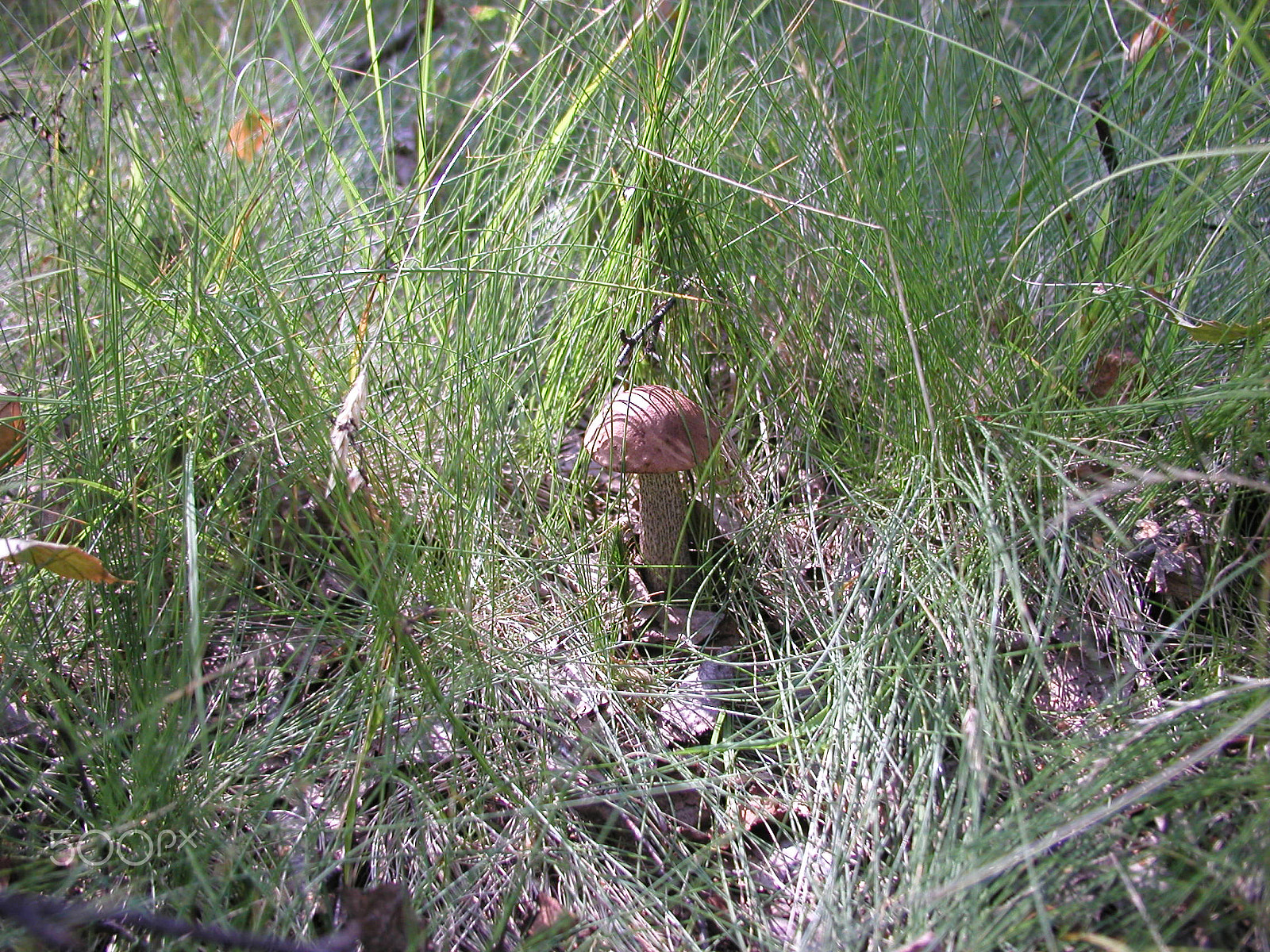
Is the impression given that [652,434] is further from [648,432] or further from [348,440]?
[348,440]

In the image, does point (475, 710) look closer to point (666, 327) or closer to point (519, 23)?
point (666, 327)

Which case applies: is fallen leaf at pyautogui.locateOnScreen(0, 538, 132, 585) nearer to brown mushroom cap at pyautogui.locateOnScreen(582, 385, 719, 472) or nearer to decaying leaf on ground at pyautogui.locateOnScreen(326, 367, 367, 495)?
decaying leaf on ground at pyautogui.locateOnScreen(326, 367, 367, 495)

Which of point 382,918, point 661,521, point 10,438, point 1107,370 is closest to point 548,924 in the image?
point 382,918

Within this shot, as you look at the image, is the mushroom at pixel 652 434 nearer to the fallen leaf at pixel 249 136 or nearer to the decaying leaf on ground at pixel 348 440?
the decaying leaf on ground at pixel 348 440

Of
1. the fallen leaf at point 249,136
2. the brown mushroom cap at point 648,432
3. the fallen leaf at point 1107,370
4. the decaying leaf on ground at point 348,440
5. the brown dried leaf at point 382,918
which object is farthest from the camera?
the fallen leaf at point 249,136

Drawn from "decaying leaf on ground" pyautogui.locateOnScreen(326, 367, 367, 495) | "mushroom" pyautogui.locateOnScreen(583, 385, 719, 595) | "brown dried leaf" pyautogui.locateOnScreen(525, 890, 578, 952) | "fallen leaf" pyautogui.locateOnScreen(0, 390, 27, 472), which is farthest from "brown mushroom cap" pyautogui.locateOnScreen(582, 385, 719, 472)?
"fallen leaf" pyautogui.locateOnScreen(0, 390, 27, 472)

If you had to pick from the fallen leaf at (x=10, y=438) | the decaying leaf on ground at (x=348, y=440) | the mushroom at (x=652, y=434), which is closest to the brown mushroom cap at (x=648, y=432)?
the mushroom at (x=652, y=434)
